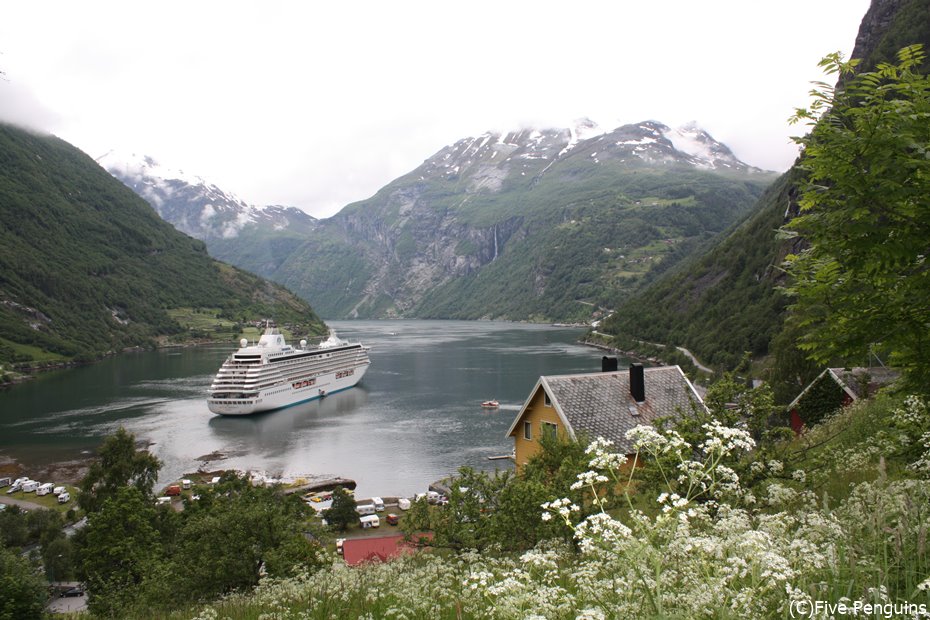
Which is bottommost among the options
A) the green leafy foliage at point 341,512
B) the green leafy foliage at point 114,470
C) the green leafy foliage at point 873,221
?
the green leafy foliage at point 341,512

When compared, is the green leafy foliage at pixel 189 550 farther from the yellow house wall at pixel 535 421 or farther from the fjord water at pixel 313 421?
the fjord water at pixel 313 421

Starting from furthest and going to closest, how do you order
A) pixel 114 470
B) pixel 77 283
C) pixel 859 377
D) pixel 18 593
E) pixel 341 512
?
pixel 77 283 < pixel 341 512 < pixel 114 470 < pixel 859 377 < pixel 18 593

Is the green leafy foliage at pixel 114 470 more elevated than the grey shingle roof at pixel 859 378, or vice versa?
the grey shingle roof at pixel 859 378

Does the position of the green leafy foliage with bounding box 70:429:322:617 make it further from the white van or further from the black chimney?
the black chimney

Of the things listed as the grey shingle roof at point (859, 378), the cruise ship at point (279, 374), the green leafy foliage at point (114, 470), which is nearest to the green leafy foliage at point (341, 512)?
the green leafy foliage at point (114, 470)

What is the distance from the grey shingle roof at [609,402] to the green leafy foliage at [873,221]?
13.5m

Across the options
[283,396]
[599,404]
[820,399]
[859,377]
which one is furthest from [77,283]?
[859,377]

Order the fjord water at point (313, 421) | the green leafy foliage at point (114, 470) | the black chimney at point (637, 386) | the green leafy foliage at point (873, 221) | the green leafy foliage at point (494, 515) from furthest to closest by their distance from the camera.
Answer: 1. the fjord water at point (313, 421)
2. the green leafy foliage at point (114, 470)
3. the black chimney at point (637, 386)
4. the green leafy foliage at point (494, 515)
5. the green leafy foliage at point (873, 221)

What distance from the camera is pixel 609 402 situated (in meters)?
21.3

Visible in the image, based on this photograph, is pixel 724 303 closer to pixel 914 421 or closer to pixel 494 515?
pixel 494 515

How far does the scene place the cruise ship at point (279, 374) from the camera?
65.6 m

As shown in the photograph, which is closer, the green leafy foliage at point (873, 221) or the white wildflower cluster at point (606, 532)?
the white wildflower cluster at point (606, 532)

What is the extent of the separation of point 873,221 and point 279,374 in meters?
72.4

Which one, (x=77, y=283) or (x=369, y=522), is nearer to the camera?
(x=369, y=522)
